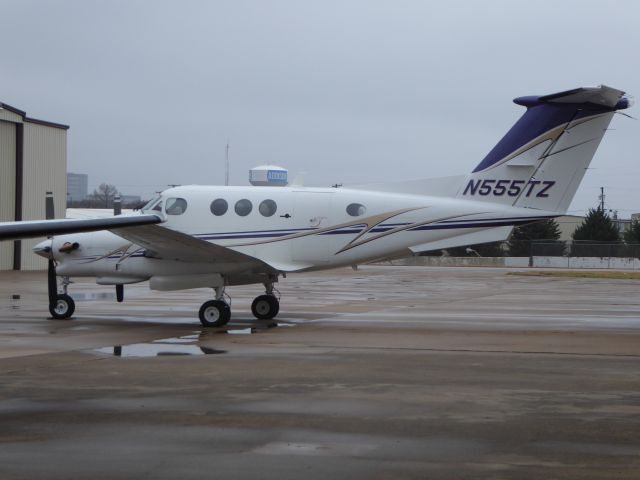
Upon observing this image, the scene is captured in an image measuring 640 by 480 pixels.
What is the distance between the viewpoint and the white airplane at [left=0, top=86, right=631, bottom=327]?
19.5m

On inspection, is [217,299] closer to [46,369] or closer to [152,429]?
[46,369]

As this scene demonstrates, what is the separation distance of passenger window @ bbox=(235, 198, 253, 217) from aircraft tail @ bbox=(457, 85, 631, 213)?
15.4 feet

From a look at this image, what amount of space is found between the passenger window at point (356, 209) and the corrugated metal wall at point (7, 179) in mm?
30811

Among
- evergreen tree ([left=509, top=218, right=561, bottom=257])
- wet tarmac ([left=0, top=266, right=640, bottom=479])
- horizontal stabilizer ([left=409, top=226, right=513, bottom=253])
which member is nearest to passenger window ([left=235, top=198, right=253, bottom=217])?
wet tarmac ([left=0, top=266, right=640, bottom=479])

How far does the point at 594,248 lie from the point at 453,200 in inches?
2028

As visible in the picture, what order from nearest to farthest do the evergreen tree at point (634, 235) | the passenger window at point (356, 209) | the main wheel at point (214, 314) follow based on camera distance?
the main wheel at point (214, 314) → the passenger window at point (356, 209) → the evergreen tree at point (634, 235)

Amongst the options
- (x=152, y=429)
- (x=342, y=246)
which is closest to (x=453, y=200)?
(x=342, y=246)

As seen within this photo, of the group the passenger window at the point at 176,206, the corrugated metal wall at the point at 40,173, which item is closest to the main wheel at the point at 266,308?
the passenger window at the point at 176,206

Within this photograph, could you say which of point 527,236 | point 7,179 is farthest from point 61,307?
point 527,236

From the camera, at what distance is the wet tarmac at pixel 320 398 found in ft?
24.8

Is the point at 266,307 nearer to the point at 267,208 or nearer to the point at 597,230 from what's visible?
the point at 267,208

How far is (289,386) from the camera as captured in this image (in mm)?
11336

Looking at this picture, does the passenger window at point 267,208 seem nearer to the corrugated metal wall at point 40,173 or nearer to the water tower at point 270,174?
the water tower at point 270,174

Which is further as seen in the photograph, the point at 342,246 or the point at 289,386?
the point at 342,246
